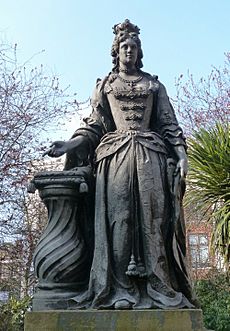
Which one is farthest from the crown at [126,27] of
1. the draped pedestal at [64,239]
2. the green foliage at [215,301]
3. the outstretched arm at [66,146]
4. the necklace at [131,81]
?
the green foliage at [215,301]

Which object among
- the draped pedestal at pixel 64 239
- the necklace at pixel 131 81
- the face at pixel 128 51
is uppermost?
the face at pixel 128 51

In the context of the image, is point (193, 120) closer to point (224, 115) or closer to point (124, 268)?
point (224, 115)

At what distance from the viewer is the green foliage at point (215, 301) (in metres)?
10.3

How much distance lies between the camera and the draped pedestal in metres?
4.21

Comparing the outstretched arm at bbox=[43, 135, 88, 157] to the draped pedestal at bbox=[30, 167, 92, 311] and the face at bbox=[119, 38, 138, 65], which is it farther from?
the face at bbox=[119, 38, 138, 65]

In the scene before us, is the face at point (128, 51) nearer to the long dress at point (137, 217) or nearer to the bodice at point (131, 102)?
the bodice at point (131, 102)

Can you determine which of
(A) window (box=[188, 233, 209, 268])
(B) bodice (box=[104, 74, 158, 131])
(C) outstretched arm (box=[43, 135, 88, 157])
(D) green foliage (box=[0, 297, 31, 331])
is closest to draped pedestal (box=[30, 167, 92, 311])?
(C) outstretched arm (box=[43, 135, 88, 157])

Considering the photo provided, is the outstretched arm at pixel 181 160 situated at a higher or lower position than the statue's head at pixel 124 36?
lower

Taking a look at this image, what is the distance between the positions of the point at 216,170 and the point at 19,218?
4.91 m

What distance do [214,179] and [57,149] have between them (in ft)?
23.2

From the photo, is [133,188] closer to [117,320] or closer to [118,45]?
[117,320]

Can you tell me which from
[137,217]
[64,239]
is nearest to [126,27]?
[137,217]

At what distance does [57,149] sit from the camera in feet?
15.1

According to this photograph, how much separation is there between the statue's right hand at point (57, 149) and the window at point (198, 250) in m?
14.4
